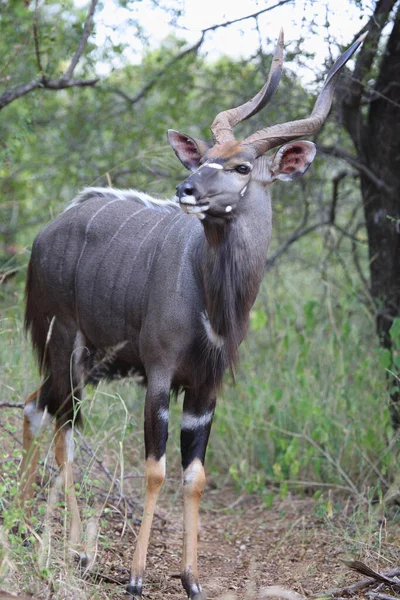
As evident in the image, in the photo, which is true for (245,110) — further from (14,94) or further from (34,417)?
(34,417)

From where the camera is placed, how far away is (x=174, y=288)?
11.3 ft

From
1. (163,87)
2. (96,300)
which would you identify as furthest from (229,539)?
(163,87)

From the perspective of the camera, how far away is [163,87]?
5820 millimetres

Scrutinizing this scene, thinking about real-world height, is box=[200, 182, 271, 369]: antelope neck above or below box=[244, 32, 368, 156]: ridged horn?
below

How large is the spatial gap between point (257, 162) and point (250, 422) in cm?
187

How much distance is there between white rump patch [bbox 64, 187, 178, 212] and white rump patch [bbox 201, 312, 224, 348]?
792 mm

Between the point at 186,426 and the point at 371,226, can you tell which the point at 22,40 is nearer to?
the point at 371,226

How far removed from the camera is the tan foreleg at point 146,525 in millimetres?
3258

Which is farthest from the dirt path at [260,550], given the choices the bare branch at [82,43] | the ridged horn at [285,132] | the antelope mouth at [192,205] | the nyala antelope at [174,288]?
the bare branch at [82,43]

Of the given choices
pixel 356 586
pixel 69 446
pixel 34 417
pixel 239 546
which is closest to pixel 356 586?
pixel 356 586

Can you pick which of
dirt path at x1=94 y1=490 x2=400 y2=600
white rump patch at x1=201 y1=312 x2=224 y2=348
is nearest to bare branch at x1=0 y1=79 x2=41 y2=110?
white rump patch at x1=201 y1=312 x2=224 y2=348

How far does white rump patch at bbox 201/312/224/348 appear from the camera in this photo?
3410 mm

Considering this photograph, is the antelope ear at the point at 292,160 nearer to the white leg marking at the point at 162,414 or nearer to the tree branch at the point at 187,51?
the white leg marking at the point at 162,414

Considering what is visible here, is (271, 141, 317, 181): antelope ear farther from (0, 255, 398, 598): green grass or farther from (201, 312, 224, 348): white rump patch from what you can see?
(0, 255, 398, 598): green grass
